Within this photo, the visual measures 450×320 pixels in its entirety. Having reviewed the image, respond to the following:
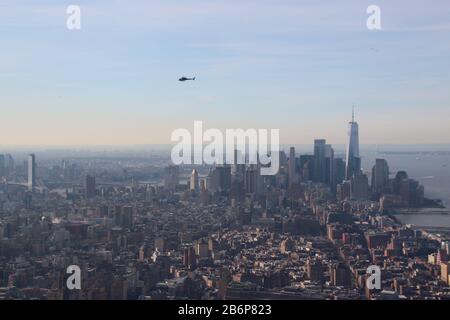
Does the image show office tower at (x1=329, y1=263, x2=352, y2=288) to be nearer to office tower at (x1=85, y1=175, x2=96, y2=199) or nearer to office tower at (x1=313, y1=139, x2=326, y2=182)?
office tower at (x1=85, y1=175, x2=96, y2=199)

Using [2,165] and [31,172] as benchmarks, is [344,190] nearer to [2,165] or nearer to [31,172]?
[31,172]

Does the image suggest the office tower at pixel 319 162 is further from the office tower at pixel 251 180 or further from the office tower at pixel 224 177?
the office tower at pixel 224 177

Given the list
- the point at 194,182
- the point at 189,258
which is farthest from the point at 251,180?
the point at 189,258

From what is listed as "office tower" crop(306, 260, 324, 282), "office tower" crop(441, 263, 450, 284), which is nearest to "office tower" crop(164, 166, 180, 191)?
"office tower" crop(306, 260, 324, 282)
